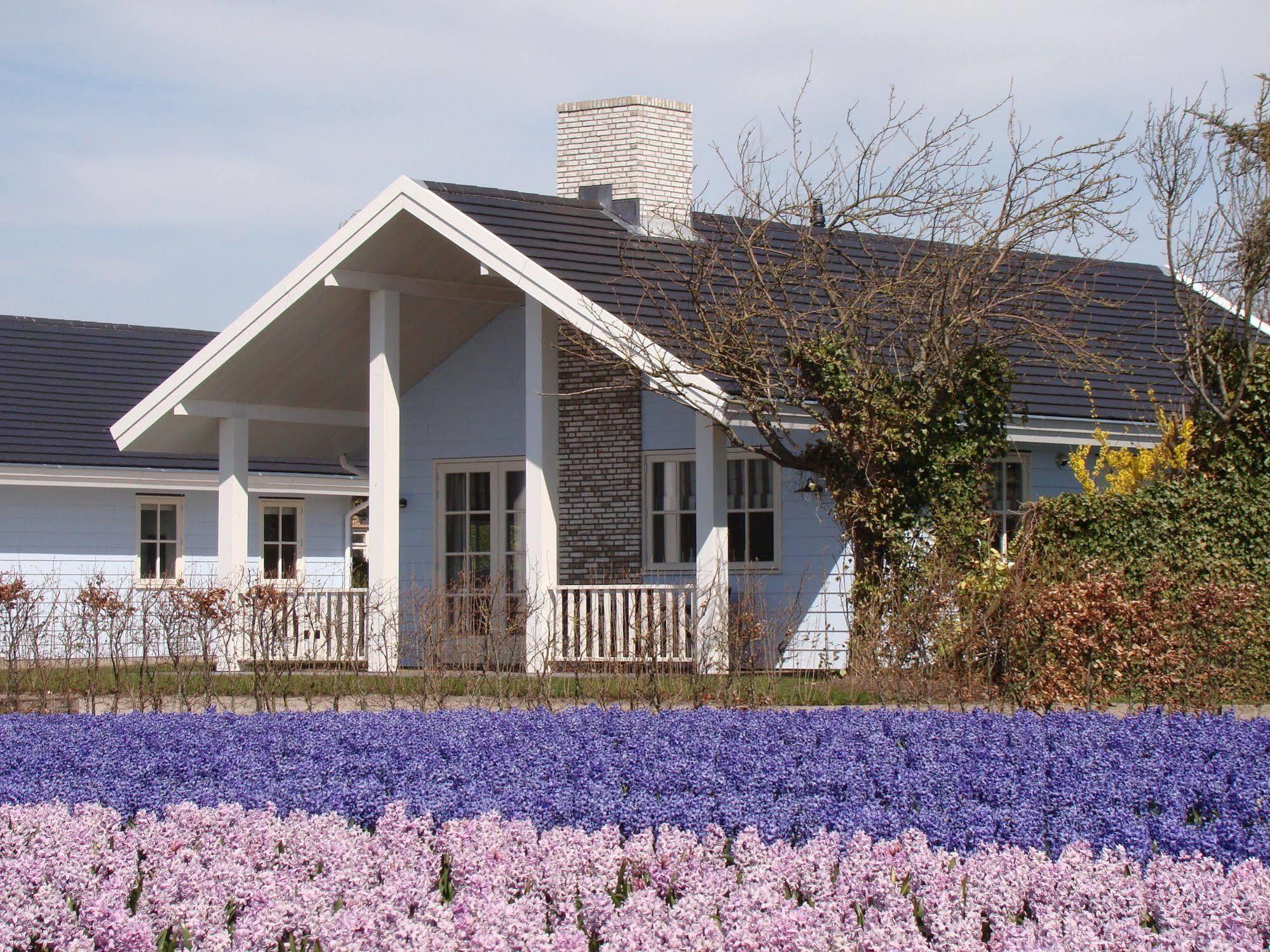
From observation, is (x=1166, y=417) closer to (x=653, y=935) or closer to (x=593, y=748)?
(x=593, y=748)

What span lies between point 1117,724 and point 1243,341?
7.46 meters

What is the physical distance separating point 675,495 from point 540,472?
2349 mm

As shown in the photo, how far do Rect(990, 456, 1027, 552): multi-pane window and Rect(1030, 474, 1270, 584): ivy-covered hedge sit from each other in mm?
3655

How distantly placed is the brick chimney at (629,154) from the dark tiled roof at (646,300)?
A: 2.24 ft

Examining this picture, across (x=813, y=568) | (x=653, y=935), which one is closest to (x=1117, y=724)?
(x=653, y=935)

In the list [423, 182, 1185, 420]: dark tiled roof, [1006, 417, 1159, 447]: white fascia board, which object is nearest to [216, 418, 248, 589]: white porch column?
[423, 182, 1185, 420]: dark tiled roof

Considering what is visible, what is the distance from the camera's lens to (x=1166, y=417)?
17281mm

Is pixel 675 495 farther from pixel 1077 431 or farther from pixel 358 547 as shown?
pixel 358 547

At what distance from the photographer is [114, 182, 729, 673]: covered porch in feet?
46.9

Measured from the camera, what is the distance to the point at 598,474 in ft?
58.0

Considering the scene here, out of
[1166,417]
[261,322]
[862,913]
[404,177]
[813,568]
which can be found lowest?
[862,913]

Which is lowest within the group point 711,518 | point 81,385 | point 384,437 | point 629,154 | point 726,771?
point 726,771

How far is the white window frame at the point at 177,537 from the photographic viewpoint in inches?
905

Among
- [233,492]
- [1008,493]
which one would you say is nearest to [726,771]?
[1008,493]
